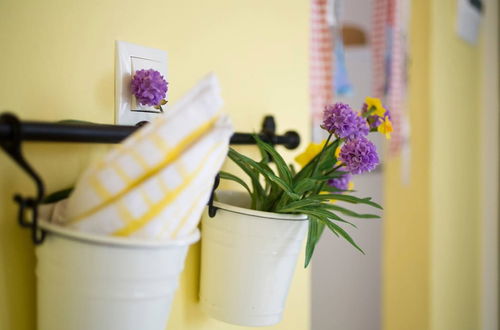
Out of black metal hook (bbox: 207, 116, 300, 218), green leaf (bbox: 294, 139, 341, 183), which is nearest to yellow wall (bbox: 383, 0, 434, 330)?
black metal hook (bbox: 207, 116, 300, 218)

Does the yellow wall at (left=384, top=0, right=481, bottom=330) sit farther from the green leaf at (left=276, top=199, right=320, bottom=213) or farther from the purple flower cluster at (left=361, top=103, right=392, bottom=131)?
the green leaf at (left=276, top=199, right=320, bottom=213)

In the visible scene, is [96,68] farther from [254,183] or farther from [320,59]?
[320,59]

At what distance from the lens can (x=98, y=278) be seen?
1.26ft

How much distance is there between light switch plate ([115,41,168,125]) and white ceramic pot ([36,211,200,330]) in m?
0.19

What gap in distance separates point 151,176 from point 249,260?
22 cm

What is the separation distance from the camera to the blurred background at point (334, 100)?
1.49ft

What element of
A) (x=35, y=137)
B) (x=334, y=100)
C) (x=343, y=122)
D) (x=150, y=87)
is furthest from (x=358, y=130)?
(x=334, y=100)

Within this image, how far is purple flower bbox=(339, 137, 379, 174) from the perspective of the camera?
540 mm

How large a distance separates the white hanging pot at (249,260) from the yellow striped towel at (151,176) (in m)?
0.17

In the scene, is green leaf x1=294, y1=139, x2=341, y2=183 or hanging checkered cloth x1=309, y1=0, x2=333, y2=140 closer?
green leaf x1=294, y1=139, x2=341, y2=183

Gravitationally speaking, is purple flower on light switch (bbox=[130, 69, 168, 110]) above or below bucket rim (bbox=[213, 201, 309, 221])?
above

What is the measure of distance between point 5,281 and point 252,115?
1.37 ft

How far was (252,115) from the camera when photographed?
0.73 m

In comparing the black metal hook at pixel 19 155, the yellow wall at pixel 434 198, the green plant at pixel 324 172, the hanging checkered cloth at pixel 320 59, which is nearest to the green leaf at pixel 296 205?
the green plant at pixel 324 172
